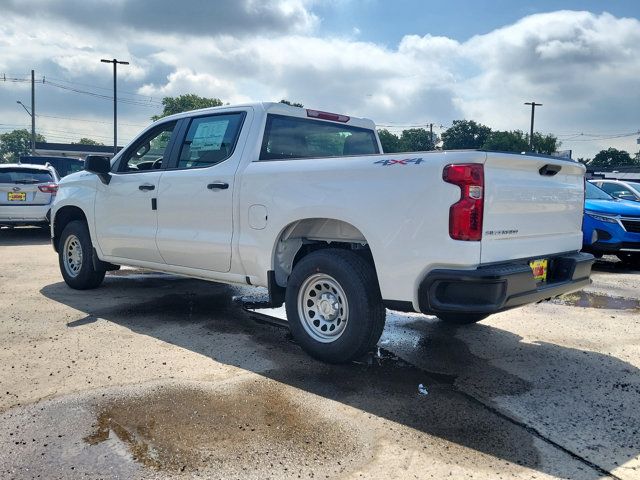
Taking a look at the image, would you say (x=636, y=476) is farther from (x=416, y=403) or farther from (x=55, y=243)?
(x=55, y=243)

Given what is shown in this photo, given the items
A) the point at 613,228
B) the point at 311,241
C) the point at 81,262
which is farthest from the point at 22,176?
the point at 613,228

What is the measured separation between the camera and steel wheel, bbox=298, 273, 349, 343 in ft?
14.0

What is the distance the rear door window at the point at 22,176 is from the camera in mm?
11883

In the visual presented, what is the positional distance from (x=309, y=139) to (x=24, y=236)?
10.6 m

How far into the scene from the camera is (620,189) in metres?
11.8

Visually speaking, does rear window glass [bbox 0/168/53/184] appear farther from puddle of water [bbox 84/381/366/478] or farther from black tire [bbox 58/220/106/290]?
puddle of water [bbox 84/381/366/478]

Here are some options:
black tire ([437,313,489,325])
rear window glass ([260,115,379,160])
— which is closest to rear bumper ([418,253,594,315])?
black tire ([437,313,489,325])

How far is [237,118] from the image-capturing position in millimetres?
5125

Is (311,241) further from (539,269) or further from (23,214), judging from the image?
(23,214)

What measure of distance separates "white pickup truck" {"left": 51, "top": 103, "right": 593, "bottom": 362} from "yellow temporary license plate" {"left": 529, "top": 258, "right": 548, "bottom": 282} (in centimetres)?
2

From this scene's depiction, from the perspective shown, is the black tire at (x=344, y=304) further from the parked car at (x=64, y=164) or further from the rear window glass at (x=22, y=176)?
the parked car at (x=64, y=164)

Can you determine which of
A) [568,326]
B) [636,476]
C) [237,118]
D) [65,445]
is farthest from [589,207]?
[65,445]

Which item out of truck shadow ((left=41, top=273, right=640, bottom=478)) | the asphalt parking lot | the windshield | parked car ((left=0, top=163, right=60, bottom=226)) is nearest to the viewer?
the asphalt parking lot

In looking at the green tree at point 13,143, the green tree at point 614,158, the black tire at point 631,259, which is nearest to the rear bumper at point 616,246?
the black tire at point 631,259
